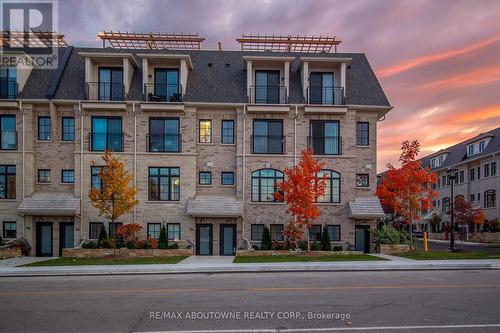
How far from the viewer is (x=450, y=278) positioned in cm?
1552

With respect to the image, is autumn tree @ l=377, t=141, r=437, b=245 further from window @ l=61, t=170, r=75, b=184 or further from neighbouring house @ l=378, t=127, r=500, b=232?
window @ l=61, t=170, r=75, b=184

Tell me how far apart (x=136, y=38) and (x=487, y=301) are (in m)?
28.3

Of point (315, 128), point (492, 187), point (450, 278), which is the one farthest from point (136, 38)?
point (492, 187)

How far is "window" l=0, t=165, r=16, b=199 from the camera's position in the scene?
90.1 ft

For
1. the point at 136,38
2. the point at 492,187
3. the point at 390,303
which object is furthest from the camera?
the point at 492,187

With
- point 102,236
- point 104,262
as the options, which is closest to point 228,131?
point 102,236

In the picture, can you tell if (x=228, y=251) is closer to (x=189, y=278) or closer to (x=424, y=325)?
(x=189, y=278)

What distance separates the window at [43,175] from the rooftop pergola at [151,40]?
10677 millimetres

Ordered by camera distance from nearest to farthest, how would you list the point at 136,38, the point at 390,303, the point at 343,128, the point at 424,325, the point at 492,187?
the point at 424,325 → the point at 390,303 → the point at 343,128 → the point at 136,38 → the point at 492,187

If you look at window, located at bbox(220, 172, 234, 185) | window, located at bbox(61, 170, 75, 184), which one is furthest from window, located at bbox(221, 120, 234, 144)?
window, located at bbox(61, 170, 75, 184)

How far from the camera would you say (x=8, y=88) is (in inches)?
1099

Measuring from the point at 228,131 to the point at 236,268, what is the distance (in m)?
12.0

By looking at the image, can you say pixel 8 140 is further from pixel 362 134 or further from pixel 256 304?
pixel 256 304

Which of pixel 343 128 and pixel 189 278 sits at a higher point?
pixel 343 128
